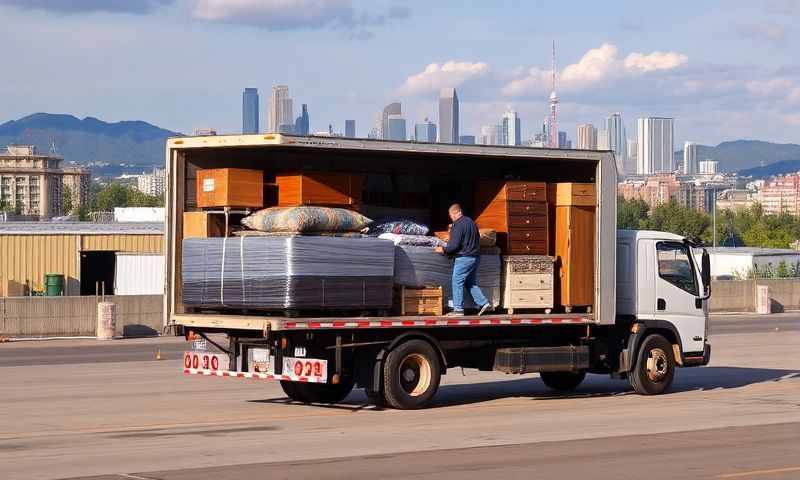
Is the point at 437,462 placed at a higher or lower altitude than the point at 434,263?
lower

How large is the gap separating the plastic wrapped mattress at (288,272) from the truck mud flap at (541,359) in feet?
7.43

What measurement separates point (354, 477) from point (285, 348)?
520cm

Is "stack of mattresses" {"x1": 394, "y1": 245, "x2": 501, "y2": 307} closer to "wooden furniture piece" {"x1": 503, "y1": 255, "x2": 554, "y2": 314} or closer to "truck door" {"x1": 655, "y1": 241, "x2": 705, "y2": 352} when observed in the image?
"wooden furniture piece" {"x1": 503, "y1": 255, "x2": 554, "y2": 314}

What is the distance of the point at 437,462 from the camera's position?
1281 centimetres

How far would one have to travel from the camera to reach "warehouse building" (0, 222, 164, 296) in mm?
48969

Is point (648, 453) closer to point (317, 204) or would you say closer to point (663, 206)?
point (317, 204)

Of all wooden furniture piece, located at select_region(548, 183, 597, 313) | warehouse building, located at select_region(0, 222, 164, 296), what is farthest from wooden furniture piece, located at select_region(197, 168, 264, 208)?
warehouse building, located at select_region(0, 222, 164, 296)

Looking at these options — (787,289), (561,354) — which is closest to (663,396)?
(561,354)

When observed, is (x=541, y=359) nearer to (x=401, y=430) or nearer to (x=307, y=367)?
(x=307, y=367)

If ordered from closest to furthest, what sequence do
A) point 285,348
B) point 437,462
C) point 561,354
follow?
1. point 437,462
2. point 285,348
3. point 561,354

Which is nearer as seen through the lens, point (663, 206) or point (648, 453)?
point (648, 453)

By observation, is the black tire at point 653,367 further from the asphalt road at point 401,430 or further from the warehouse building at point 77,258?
the warehouse building at point 77,258

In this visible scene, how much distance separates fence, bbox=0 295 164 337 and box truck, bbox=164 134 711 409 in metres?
19.2

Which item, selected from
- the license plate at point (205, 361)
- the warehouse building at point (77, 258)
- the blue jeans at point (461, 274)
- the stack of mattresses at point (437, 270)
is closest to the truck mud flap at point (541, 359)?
the stack of mattresses at point (437, 270)
